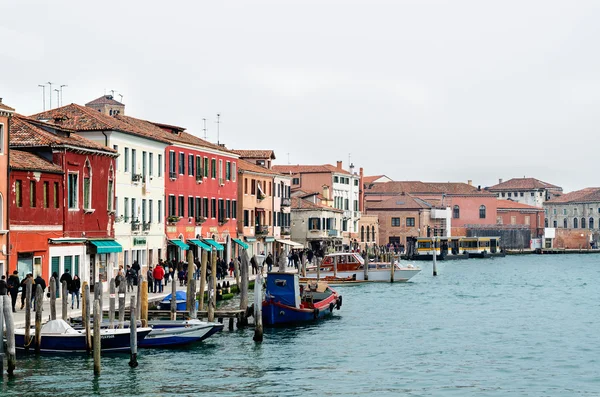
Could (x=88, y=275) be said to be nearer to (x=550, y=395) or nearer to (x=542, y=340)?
(x=542, y=340)

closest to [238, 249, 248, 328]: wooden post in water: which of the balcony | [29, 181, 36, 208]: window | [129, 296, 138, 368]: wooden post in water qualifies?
[29, 181, 36, 208]: window

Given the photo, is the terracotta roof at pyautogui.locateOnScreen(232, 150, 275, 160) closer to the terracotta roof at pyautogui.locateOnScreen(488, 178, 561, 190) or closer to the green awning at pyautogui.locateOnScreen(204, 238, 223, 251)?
the green awning at pyautogui.locateOnScreen(204, 238, 223, 251)

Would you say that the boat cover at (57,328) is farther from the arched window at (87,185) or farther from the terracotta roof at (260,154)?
the terracotta roof at (260,154)

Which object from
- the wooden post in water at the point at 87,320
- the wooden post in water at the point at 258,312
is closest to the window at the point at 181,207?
the wooden post in water at the point at 258,312

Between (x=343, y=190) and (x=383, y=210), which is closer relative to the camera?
(x=343, y=190)

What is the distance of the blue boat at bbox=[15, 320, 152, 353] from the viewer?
30.1m

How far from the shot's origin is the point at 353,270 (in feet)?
216

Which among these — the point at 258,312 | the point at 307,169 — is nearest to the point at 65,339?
the point at 258,312

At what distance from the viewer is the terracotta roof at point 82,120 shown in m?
51.0

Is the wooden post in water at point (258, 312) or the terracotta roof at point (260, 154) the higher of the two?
the terracotta roof at point (260, 154)

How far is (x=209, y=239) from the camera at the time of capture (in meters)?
65.2

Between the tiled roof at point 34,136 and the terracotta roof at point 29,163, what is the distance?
0.43 meters

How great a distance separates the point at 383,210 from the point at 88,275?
87189 mm

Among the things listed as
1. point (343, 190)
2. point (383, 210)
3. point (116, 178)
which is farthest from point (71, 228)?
point (383, 210)
